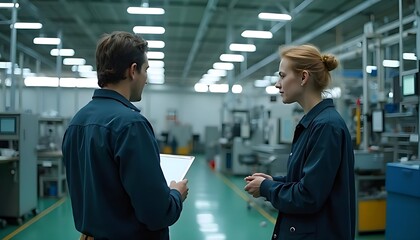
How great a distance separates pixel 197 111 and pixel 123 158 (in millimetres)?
16435

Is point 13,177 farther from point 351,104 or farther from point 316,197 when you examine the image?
point 351,104

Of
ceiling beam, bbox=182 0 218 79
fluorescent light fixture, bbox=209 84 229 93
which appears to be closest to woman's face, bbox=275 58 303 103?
ceiling beam, bbox=182 0 218 79

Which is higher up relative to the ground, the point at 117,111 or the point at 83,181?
the point at 117,111

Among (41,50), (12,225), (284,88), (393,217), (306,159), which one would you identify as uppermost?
(41,50)

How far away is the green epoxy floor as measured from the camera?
13.6ft

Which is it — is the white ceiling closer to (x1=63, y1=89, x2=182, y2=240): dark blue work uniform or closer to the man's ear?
the man's ear

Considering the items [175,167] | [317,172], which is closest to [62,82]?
[175,167]

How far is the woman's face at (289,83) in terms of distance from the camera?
1.38 meters

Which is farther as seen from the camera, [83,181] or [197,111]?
[197,111]

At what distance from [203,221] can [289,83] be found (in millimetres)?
3679

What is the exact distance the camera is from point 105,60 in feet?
3.80

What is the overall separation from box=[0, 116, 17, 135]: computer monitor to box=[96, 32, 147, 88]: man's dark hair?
3.94 meters

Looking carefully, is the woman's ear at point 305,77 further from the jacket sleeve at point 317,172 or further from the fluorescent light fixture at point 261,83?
the fluorescent light fixture at point 261,83

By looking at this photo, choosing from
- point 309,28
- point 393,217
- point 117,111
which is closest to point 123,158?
point 117,111
